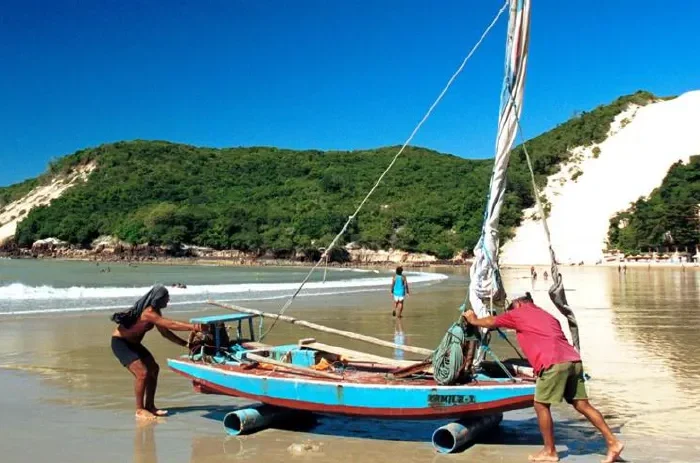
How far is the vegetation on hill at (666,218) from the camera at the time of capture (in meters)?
70.2

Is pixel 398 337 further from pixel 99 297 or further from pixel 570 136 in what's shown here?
pixel 570 136

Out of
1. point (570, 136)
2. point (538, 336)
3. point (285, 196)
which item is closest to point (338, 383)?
point (538, 336)

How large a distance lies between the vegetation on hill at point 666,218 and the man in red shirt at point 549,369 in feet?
232

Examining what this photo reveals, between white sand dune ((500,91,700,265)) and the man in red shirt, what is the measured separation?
74825mm

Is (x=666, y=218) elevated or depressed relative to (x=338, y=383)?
elevated

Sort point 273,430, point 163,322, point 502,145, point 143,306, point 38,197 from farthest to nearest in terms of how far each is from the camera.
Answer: point 38,197 < point 143,306 < point 163,322 < point 273,430 < point 502,145

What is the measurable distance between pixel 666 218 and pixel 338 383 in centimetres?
7162

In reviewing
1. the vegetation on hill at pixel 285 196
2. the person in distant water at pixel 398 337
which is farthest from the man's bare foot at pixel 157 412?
the vegetation on hill at pixel 285 196

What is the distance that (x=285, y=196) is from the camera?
128875mm

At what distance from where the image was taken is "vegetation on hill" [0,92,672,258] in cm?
10006

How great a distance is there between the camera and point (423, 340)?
14.5 meters

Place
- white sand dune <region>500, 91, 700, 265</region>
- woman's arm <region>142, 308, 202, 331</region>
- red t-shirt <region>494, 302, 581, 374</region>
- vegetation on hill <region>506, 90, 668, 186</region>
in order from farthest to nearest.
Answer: vegetation on hill <region>506, 90, 668, 186</region> < white sand dune <region>500, 91, 700, 265</region> < woman's arm <region>142, 308, 202, 331</region> < red t-shirt <region>494, 302, 581, 374</region>

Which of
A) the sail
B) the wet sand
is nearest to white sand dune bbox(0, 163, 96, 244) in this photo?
the wet sand

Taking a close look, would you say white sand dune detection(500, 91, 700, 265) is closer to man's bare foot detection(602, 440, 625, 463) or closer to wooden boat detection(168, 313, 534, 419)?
wooden boat detection(168, 313, 534, 419)
